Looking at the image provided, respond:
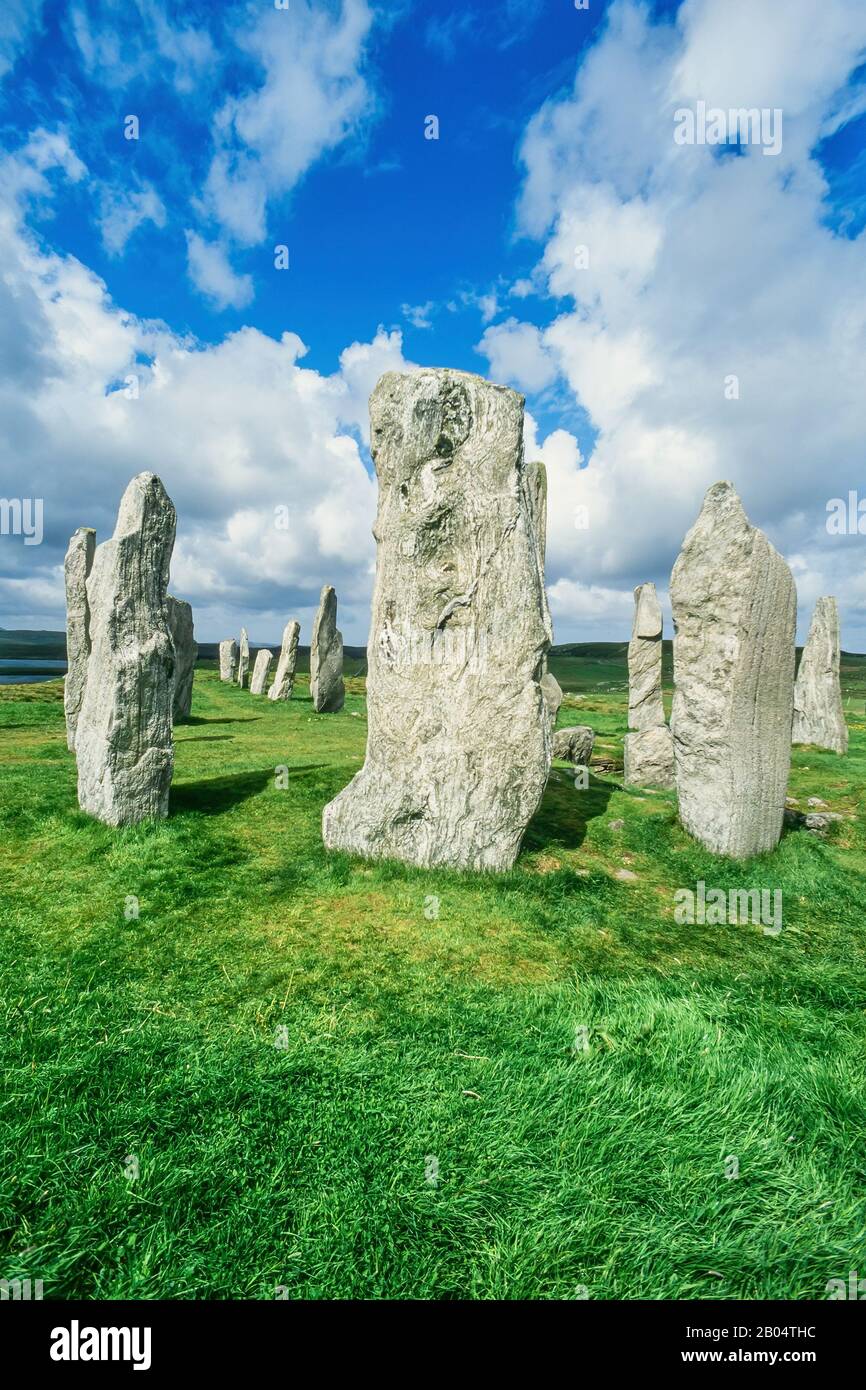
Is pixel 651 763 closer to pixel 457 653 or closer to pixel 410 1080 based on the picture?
pixel 457 653

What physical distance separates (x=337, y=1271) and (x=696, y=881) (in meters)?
5.72

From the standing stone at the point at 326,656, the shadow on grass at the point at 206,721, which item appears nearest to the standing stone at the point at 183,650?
the shadow on grass at the point at 206,721

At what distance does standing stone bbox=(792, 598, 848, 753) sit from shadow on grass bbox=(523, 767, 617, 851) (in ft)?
36.6

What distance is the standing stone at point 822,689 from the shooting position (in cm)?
1839

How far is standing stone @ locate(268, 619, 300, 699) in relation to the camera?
25.5 metres

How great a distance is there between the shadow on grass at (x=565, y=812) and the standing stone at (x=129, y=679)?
4709mm

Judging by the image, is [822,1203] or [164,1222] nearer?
[164,1222]

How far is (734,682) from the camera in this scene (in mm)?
7414

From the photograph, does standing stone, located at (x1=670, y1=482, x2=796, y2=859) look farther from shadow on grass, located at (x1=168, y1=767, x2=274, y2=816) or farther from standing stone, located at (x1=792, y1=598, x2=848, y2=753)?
standing stone, located at (x1=792, y1=598, x2=848, y2=753)

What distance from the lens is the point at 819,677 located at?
→ 18.9 metres

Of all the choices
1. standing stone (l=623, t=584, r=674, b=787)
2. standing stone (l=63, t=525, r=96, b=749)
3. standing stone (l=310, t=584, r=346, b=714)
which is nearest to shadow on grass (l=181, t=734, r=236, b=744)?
standing stone (l=63, t=525, r=96, b=749)

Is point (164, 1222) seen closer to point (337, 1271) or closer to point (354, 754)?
point (337, 1271)

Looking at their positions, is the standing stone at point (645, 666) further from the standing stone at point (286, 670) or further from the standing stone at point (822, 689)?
the standing stone at point (286, 670)
